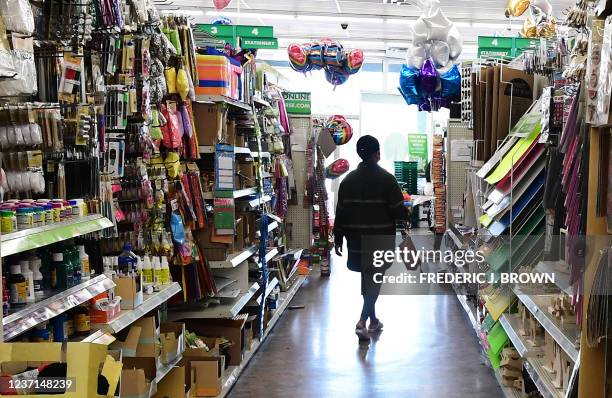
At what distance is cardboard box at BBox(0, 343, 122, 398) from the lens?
185 cm

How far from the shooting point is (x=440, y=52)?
7.05 meters

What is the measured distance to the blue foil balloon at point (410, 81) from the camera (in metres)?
7.64

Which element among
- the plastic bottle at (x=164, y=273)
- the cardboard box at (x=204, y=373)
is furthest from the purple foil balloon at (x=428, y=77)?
the plastic bottle at (x=164, y=273)

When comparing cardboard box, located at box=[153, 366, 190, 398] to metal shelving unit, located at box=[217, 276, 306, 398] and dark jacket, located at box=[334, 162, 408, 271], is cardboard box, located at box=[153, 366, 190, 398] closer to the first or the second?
metal shelving unit, located at box=[217, 276, 306, 398]

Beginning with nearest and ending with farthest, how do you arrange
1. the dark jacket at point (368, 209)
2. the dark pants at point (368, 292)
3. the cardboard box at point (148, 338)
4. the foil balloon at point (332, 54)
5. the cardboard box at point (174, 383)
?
the cardboard box at point (148, 338), the cardboard box at point (174, 383), the dark jacket at point (368, 209), the dark pants at point (368, 292), the foil balloon at point (332, 54)

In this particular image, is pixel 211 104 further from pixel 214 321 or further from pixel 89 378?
pixel 89 378

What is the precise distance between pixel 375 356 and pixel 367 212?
1.26 meters

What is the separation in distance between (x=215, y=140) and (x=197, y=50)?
0.69m

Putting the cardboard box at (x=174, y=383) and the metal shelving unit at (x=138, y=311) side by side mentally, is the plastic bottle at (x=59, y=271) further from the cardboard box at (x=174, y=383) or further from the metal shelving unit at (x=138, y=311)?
the cardboard box at (x=174, y=383)

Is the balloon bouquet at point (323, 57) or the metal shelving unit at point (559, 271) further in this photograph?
the balloon bouquet at point (323, 57)

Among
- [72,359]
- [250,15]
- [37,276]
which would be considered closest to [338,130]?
[250,15]

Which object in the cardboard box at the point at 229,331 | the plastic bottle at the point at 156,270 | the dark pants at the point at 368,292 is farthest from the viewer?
the dark pants at the point at 368,292

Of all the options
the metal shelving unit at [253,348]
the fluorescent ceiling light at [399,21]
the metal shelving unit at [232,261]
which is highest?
the fluorescent ceiling light at [399,21]

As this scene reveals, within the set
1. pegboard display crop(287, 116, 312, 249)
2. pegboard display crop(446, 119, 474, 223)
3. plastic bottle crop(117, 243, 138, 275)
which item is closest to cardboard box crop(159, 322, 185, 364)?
plastic bottle crop(117, 243, 138, 275)
